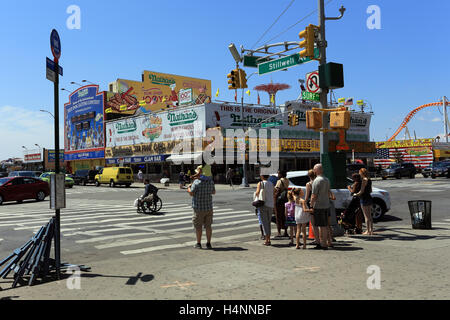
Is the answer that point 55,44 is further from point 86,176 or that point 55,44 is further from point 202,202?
point 86,176

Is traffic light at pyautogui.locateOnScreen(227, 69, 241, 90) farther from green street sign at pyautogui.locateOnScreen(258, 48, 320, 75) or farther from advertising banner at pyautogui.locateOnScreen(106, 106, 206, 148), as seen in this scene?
advertising banner at pyautogui.locateOnScreen(106, 106, 206, 148)

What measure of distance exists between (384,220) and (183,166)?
115 feet

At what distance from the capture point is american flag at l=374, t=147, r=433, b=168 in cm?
6494

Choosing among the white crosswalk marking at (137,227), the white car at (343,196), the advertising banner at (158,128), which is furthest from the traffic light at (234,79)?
the advertising banner at (158,128)

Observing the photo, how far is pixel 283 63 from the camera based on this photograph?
46.0ft

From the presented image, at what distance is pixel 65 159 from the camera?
238ft

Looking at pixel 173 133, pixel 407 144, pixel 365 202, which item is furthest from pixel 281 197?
pixel 407 144

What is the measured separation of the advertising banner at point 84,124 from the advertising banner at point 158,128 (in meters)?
3.03

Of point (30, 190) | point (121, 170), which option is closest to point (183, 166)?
point (121, 170)

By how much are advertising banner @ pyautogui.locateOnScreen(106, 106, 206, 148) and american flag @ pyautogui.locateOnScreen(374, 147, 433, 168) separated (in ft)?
111

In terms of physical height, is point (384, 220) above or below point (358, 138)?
below

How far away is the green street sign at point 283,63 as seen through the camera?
13227mm
